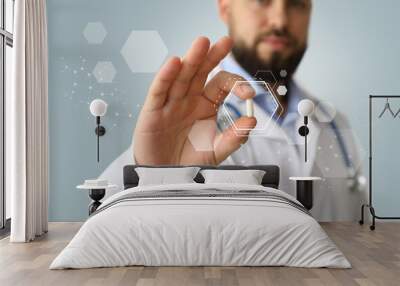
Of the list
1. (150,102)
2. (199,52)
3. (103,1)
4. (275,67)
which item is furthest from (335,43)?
(103,1)

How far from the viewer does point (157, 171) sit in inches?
265

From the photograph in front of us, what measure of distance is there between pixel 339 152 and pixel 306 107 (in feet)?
2.38

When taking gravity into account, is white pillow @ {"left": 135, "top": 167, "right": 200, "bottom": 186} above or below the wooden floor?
above

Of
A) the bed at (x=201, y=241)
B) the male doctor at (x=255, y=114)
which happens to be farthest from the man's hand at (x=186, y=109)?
the bed at (x=201, y=241)

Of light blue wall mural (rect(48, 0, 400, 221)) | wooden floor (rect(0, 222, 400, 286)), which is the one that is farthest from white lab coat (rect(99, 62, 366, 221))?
wooden floor (rect(0, 222, 400, 286))

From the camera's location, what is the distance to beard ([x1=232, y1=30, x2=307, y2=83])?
7.25m

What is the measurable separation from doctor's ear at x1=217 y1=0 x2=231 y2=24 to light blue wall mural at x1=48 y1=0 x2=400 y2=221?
78 mm

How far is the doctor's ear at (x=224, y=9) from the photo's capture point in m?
7.27

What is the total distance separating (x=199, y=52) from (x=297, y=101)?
1345mm

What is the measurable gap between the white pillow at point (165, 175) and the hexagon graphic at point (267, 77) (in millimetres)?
1453

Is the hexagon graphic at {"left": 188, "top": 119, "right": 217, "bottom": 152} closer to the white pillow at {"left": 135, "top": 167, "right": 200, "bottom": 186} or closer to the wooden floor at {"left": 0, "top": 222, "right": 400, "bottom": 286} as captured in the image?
the white pillow at {"left": 135, "top": 167, "right": 200, "bottom": 186}

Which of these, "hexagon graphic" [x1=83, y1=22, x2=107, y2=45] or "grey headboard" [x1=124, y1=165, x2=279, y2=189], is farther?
"hexagon graphic" [x1=83, y1=22, x2=107, y2=45]

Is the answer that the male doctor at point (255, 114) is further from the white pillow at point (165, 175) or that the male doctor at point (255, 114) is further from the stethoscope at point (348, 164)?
the white pillow at point (165, 175)

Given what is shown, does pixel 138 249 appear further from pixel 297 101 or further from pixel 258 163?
pixel 297 101
